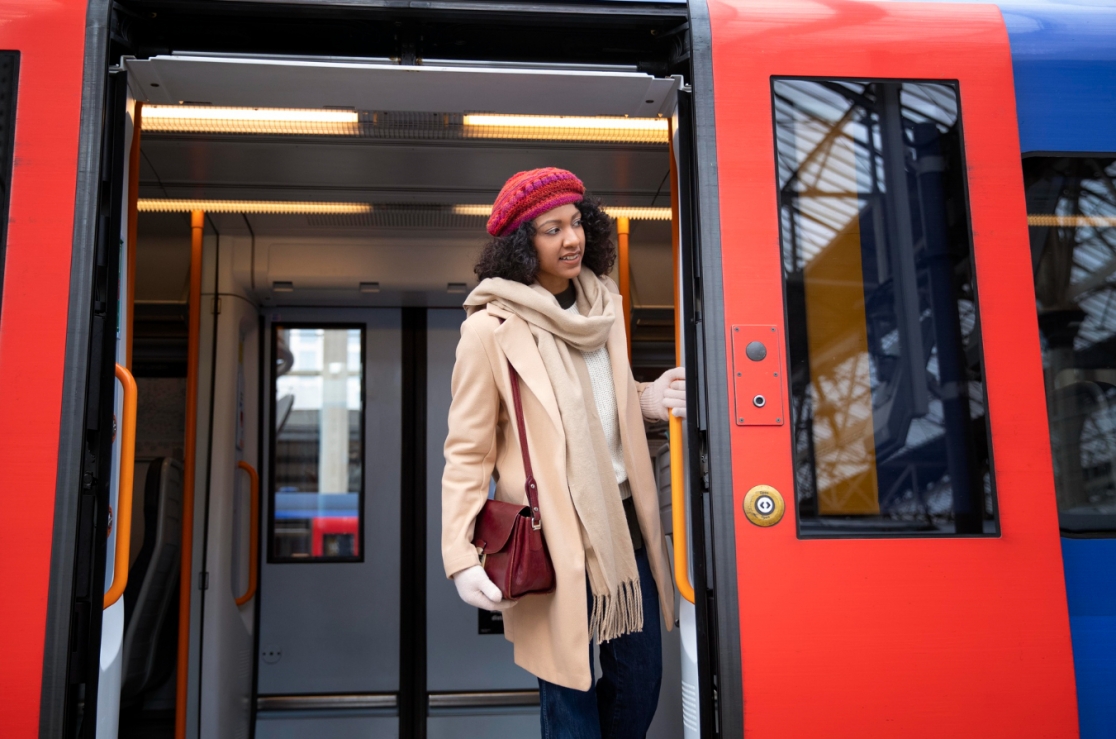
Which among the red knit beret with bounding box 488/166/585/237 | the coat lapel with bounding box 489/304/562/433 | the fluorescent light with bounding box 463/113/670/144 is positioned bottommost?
the coat lapel with bounding box 489/304/562/433

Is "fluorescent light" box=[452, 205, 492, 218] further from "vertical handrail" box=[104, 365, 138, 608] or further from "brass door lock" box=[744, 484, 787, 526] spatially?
"brass door lock" box=[744, 484, 787, 526]

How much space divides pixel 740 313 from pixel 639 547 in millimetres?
628

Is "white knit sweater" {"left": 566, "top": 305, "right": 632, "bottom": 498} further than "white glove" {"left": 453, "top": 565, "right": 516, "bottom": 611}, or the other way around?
"white knit sweater" {"left": 566, "top": 305, "right": 632, "bottom": 498}

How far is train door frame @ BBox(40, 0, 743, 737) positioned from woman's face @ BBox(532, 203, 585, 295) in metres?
0.28

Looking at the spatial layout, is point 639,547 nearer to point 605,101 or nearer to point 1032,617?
point 1032,617

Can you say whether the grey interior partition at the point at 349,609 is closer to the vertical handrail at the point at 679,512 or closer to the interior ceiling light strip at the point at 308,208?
the interior ceiling light strip at the point at 308,208

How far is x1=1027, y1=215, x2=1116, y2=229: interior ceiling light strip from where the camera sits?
2014mm

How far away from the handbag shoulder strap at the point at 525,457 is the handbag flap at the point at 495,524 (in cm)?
2

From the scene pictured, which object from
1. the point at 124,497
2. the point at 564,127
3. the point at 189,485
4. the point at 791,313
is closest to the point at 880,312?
the point at 791,313

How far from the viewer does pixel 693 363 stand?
76.2 inches

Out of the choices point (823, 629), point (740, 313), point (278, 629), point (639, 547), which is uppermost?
point (740, 313)

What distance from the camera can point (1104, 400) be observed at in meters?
1.96

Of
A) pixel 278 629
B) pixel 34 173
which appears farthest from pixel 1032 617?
pixel 278 629

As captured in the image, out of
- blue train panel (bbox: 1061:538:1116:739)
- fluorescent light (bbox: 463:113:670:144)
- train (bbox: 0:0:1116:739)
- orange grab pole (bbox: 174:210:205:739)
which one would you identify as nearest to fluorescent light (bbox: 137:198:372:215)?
orange grab pole (bbox: 174:210:205:739)
